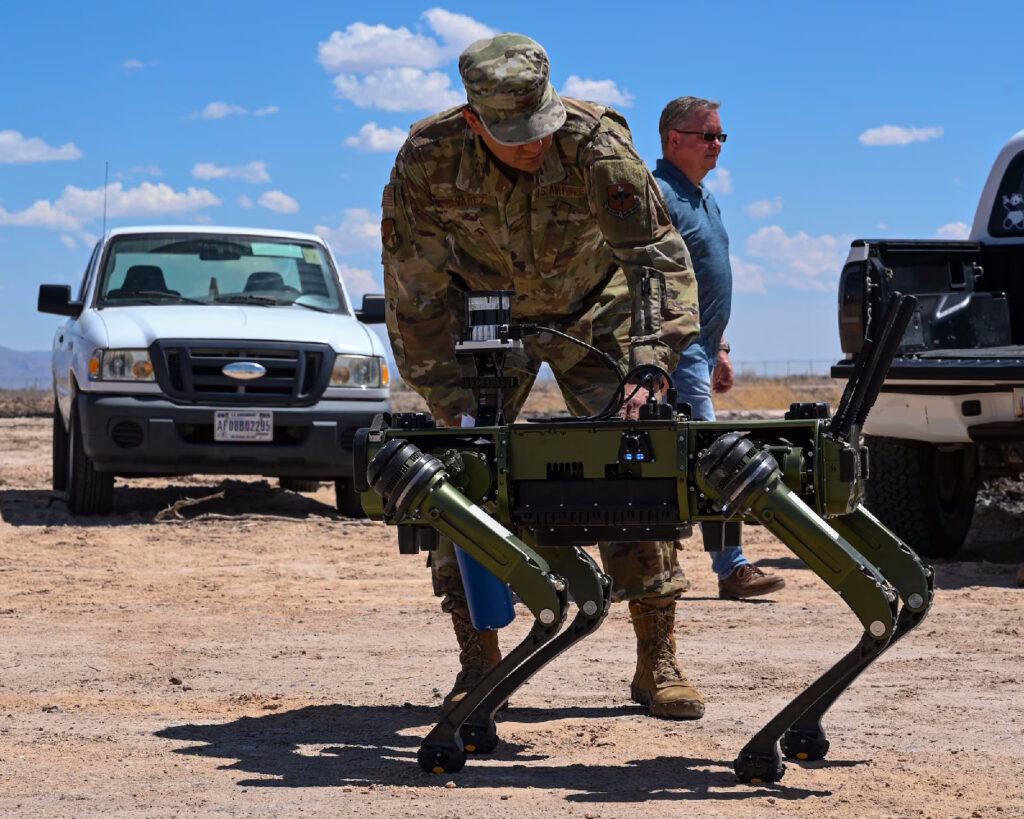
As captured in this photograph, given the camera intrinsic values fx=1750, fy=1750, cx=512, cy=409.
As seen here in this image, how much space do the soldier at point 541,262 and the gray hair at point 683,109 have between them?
247 cm

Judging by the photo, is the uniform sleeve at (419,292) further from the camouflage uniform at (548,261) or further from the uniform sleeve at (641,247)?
the uniform sleeve at (641,247)

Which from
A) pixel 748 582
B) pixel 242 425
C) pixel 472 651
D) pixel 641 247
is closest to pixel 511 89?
pixel 641 247

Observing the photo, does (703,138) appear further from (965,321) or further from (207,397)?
(207,397)

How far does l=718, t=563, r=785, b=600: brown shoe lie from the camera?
7.79 m

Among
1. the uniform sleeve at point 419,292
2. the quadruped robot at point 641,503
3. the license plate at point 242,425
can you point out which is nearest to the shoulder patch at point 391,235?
the uniform sleeve at point 419,292

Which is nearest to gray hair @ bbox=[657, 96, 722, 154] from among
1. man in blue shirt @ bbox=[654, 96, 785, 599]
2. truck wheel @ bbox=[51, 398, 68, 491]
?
man in blue shirt @ bbox=[654, 96, 785, 599]

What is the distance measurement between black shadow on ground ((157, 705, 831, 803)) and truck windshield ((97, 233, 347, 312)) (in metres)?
6.58

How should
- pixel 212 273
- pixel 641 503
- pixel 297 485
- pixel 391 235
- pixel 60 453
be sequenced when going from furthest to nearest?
1. pixel 297 485
2. pixel 60 453
3. pixel 212 273
4. pixel 391 235
5. pixel 641 503

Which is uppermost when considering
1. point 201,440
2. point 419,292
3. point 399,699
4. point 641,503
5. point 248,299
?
point 248,299

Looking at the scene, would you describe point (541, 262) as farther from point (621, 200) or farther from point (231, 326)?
point (231, 326)

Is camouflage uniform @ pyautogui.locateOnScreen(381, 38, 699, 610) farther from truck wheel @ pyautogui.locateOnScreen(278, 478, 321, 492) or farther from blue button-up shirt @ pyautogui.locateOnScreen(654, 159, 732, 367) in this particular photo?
truck wheel @ pyautogui.locateOnScreen(278, 478, 321, 492)

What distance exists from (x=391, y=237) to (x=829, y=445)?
5.33 feet

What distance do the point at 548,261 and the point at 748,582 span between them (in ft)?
9.79

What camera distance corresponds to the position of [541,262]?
17.2 feet
